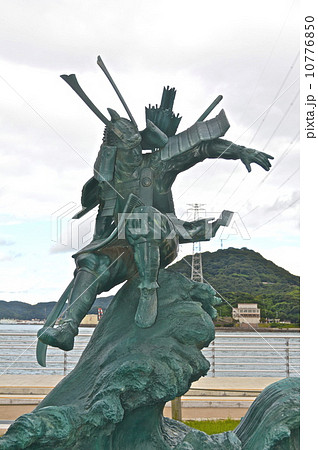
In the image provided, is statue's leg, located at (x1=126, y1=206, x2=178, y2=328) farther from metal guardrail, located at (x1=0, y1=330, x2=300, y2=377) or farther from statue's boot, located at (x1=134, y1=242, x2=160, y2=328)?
metal guardrail, located at (x1=0, y1=330, x2=300, y2=377)

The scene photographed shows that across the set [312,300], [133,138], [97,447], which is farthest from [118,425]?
[133,138]

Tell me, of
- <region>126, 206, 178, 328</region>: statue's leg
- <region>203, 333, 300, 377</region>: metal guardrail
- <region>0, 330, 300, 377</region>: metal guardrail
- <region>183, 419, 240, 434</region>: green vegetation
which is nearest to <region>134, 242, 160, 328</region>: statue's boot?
<region>126, 206, 178, 328</region>: statue's leg

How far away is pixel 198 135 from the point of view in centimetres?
503

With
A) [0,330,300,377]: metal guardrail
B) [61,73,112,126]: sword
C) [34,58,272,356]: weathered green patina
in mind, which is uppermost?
[61,73,112,126]: sword

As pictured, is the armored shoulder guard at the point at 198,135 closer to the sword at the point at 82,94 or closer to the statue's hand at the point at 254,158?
the statue's hand at the point at 254,158

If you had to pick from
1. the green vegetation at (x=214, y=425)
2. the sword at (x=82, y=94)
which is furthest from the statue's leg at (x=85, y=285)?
the green vegetation at (x=214, y=425)

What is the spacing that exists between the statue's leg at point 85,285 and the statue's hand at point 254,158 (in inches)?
49.6

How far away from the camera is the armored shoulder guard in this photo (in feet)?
16.5

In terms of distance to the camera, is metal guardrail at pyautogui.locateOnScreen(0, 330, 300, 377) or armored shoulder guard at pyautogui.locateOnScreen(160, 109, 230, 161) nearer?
armored shoulder guard at pyautogui.locateOnScreen(160, 109, 230, 161)

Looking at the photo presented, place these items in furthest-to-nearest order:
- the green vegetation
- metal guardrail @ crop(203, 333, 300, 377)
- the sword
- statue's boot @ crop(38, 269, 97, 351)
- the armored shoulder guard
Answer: metal guardrail @ crop(203, 333, 300, 377)
the green vegetation
the armored shoulder guard
the sword
statue's boot @ crop(38, 269, 97, 351)

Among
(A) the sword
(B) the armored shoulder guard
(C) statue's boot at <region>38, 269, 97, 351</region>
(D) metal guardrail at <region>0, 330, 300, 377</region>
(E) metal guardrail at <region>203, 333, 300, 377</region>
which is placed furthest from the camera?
(E) metal guardrail at <region>203, 333, 300, 377</region>

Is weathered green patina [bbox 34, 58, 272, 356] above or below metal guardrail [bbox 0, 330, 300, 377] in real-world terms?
above

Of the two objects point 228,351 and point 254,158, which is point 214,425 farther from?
point 254,158

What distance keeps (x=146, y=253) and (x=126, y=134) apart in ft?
3.40
